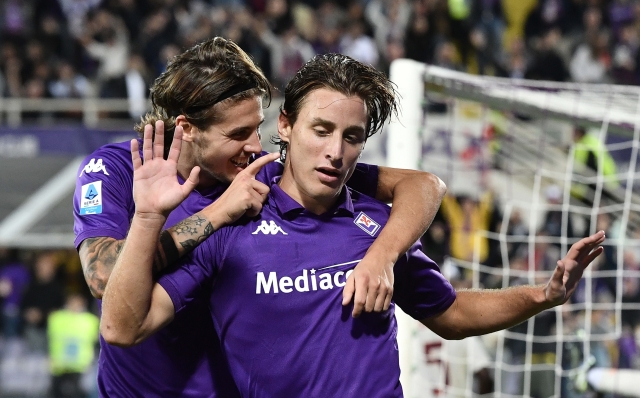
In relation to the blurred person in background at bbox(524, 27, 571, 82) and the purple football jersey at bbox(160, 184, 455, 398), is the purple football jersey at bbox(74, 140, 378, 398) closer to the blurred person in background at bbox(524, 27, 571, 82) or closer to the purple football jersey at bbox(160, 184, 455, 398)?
the purple football jersey at bbox(160, 184, 455, 398)

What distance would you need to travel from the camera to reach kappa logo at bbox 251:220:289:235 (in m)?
3.17

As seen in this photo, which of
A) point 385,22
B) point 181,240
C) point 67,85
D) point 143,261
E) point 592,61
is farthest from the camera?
point 385,22

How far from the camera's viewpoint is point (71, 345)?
12828mm

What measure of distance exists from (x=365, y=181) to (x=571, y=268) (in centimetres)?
85

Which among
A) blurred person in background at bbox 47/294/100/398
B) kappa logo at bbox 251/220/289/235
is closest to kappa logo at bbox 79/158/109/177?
kappa logo at bbox 251/220/289/235

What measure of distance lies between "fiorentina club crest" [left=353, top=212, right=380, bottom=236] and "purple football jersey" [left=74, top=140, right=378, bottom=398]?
1.22 ft

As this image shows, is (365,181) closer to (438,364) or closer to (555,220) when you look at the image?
(438,364)

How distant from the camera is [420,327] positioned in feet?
18.4

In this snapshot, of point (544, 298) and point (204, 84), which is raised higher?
point (204, 84)

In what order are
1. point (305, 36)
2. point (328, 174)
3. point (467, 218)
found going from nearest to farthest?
point (328, 174)
point (467, 218)
point (305, 36)

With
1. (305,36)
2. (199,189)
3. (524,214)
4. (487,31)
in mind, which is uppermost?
(487,31)

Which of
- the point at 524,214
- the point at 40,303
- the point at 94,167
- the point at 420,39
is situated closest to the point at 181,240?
the point at 94,167

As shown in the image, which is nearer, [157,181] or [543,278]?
[157,181]

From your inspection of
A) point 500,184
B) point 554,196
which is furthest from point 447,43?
point 554,196
